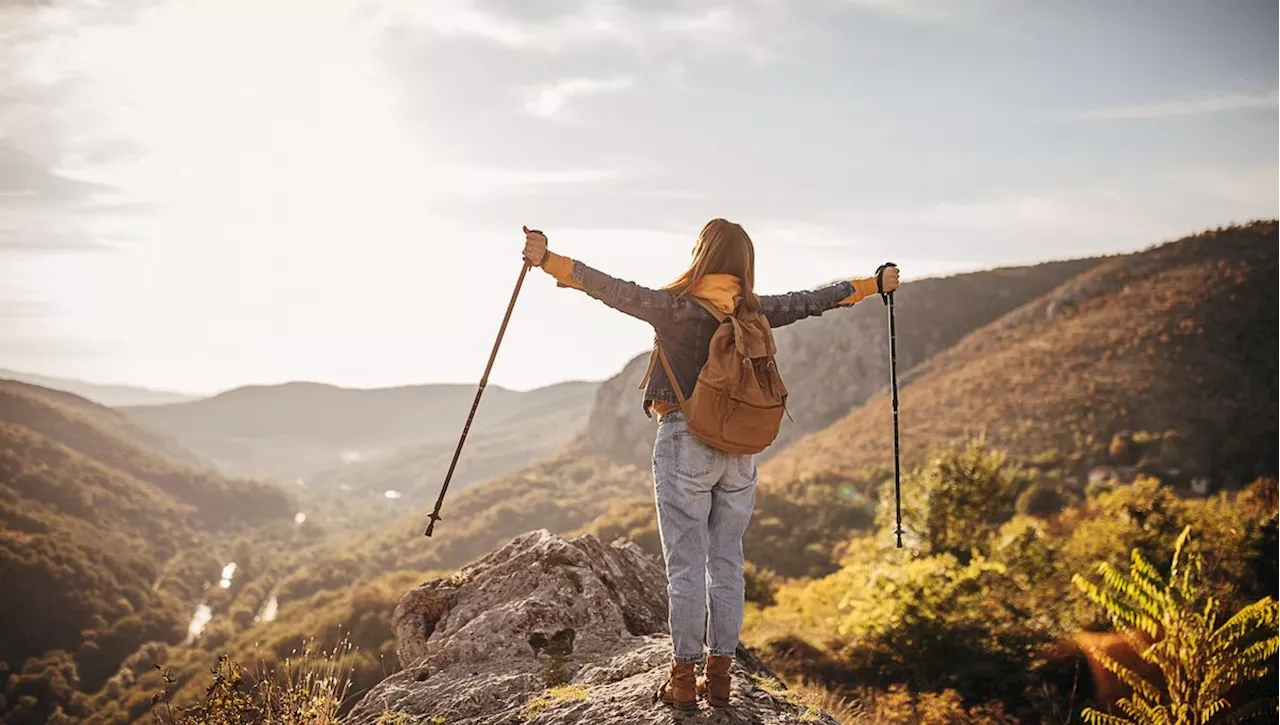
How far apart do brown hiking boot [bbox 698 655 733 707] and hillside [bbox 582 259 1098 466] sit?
212 feet

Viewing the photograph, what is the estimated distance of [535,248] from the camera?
3979 millimetres

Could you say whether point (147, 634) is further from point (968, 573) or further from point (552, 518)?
point (968, 573)

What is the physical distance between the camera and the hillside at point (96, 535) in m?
72.1

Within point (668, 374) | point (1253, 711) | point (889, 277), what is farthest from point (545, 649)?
point (1253, 711)

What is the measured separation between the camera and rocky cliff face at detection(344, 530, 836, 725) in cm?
453

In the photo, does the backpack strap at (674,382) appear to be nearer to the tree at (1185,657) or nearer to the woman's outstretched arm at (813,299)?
the woman's outstretched arm at (813,299)

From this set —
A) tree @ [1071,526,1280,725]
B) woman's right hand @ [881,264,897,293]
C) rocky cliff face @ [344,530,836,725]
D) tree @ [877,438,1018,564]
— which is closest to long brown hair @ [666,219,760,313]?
woman's right hand @ [881,264,897,293]

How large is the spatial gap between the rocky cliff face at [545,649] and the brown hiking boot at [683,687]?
0.06 meters

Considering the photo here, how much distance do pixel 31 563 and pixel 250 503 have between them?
90.5 metres

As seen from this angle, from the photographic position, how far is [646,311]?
402 centimetres

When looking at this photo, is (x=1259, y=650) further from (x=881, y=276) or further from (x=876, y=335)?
(x=876, y=335)

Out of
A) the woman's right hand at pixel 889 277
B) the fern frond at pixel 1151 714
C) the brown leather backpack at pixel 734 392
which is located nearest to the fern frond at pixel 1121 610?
the fern frond at pixel 1151 714

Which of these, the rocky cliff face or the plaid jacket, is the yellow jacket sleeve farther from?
the rocky cliff face

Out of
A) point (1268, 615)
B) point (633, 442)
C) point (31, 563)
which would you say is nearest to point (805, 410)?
point (633, 442)
